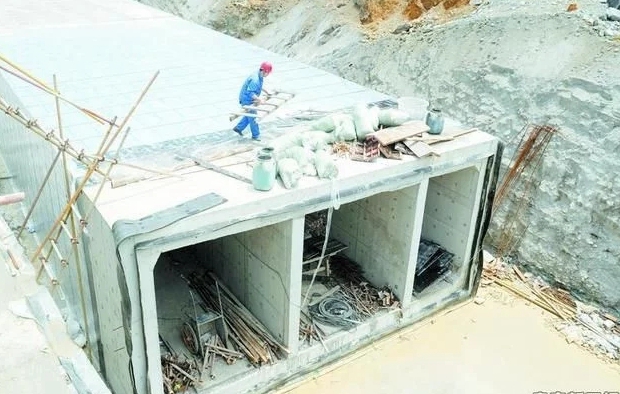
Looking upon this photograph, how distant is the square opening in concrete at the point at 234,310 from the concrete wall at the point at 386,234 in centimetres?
240

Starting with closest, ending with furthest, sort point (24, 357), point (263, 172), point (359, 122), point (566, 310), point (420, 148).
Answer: point (24, 357) → point (263, 172) → point (420, 148) → point (359, 122) → point (566, 310)

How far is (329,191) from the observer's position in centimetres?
809

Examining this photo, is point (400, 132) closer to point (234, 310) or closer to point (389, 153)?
point (389, 153)

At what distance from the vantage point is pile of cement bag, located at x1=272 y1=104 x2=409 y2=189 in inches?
316

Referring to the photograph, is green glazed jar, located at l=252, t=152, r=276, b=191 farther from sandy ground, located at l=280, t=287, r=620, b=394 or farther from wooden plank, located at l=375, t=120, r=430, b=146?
sandy ground, located at l=280, t=287, r=620, b=394

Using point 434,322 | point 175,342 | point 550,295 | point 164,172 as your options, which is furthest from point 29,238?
point 550,295

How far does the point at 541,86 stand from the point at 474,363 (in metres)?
6.82

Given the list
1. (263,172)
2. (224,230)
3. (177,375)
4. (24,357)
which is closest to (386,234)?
(263,172)

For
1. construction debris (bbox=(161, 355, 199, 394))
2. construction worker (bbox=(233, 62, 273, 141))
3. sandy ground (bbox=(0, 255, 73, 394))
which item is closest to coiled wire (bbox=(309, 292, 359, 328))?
construction debris (bbox=(161, 355, 199, 394))

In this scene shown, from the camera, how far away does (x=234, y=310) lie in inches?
377

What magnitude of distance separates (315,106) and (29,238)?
689cm

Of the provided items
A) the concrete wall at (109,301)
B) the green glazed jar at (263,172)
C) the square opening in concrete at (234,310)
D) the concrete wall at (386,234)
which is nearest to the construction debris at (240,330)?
the square opening in concrete at (234,310)

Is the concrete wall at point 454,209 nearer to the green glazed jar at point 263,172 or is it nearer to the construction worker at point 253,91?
the construction worker at point 253,91

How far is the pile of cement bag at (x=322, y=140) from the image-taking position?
802cm
